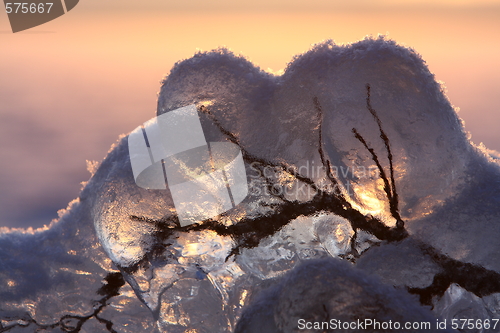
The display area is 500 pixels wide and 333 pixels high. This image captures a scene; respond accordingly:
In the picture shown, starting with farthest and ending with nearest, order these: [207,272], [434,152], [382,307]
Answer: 1. [207,272]
2. [434,152]
3. [382,307]

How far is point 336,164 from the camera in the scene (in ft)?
2.79

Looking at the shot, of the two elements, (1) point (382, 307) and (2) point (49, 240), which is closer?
(1) point (382, 307)

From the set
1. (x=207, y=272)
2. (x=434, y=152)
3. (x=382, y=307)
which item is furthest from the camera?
(x=207, y=272)

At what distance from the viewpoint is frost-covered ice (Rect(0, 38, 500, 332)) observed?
2.72 ft

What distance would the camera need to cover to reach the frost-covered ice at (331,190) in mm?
→ 828

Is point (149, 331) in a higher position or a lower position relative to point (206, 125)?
lower

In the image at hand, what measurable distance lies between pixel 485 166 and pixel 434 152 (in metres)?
0.17

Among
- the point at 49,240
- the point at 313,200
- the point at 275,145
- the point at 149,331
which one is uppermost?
the point at 275,145

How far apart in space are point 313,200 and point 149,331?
63 centimetres

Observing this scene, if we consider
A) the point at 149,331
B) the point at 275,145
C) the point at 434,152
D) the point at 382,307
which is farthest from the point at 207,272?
the point at 434,152

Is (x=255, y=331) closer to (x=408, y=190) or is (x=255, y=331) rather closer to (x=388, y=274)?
(x=388, y=274)

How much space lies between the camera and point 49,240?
3.49 ft

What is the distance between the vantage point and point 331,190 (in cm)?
86

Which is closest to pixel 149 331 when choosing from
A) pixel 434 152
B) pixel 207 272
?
pixel 207 272
